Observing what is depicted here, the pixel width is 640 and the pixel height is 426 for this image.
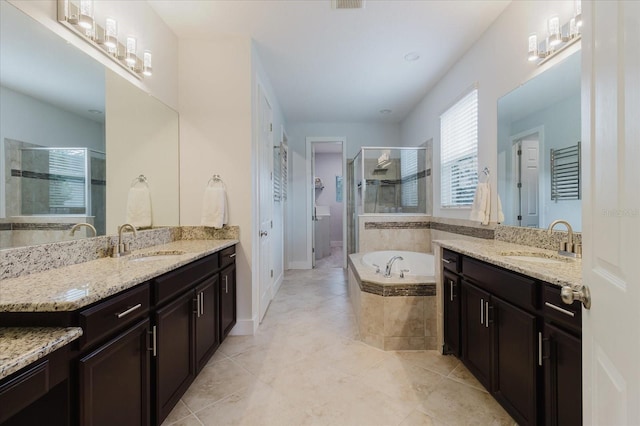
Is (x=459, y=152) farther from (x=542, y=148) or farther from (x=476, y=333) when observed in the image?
(x=476, y=333)

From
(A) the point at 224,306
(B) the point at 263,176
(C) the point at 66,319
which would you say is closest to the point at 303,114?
(B) the point at 263,176

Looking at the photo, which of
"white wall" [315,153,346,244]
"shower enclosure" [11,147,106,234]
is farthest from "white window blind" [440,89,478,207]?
"white wall" [315,153,346,244]

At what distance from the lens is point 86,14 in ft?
4.96

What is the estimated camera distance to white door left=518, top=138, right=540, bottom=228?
76.3 inches

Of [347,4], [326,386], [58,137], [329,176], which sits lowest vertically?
[326,386]

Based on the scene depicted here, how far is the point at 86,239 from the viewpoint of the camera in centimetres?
158

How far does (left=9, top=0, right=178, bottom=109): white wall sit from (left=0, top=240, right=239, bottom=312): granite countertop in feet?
3.86

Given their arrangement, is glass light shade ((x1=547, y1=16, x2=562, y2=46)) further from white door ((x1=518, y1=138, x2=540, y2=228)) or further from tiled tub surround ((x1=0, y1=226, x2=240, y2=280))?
tiled tub surround ((x1=0, y1=226, x2=240, y2=280))

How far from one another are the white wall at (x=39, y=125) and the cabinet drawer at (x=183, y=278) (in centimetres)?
68

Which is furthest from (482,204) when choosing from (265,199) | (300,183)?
(300,183)

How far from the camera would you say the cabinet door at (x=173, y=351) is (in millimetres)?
1362

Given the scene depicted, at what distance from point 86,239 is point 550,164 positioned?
2787 millimetres

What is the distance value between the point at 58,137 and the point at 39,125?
0.34 ft

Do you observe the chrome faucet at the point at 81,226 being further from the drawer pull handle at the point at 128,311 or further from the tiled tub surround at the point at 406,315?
the tiled tub surround at the point at 406,315
